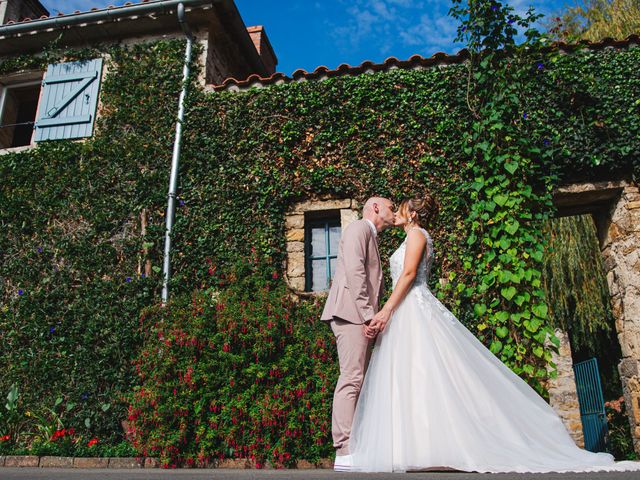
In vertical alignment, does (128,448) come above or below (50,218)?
below

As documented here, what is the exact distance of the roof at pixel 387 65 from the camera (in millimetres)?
6496

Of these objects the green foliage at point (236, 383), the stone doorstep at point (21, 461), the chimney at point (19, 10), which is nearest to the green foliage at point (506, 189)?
the green foliage at point (236, 383)

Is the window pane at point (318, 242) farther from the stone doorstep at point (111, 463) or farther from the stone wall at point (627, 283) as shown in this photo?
the stone wall at point (627, 283)

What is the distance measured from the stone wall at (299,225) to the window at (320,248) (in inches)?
5.6

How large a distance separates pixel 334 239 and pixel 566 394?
12.0 ft

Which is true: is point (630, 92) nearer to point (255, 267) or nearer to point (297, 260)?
point (297, 260)

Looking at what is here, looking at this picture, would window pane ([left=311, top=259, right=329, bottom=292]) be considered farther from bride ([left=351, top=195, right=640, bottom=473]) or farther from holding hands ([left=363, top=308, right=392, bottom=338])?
holding hands ([left=363, top=308, right=392, bottom=338])

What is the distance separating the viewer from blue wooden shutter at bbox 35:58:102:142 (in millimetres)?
7641

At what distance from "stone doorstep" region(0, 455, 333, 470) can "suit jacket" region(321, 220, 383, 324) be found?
2081 mm

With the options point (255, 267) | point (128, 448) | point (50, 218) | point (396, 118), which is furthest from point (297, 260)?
point (50, 218)

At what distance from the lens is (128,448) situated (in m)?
5.68

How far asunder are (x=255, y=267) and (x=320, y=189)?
130 centimetres

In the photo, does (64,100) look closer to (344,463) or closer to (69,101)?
(69,101)

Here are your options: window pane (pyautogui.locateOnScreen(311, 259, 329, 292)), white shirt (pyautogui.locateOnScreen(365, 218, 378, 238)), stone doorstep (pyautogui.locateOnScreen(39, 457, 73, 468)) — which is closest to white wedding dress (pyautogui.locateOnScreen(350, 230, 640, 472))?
white shirt (pyautogui.locateOnScreen(365, 218, 378, 238))
